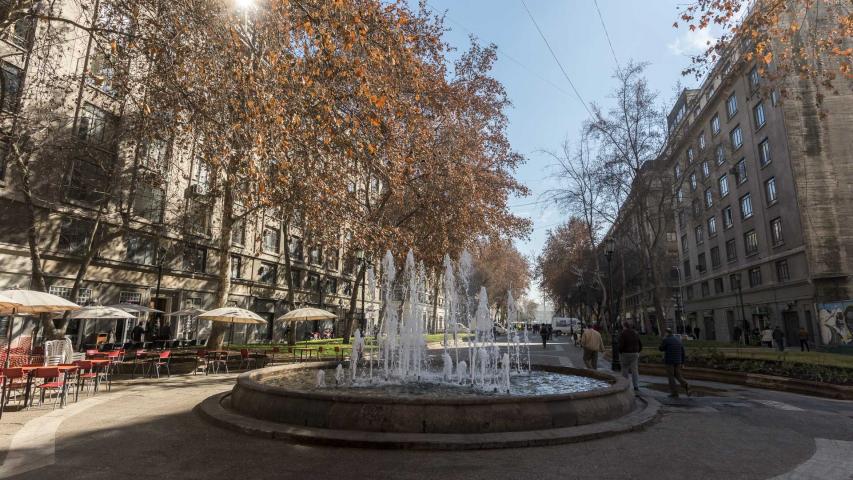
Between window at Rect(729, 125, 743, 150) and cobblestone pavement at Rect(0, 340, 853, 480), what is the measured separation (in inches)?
1447

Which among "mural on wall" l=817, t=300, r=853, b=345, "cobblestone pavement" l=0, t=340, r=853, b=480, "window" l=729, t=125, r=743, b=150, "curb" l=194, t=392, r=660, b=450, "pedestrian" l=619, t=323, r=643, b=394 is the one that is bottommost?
"cobblestone pavement" l=0, t=340, r=853, b=480

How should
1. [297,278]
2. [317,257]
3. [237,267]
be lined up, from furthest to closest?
[317,257]
[297,278]
[237,267]

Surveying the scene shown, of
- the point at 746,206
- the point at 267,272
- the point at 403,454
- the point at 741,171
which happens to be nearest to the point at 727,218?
the point at 746,206

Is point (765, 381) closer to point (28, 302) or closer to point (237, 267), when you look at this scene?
point (28, 302)

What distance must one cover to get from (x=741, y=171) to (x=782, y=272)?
9.76m

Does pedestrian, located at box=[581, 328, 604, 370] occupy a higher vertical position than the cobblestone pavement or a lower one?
higher

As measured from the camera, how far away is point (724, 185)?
42.7m

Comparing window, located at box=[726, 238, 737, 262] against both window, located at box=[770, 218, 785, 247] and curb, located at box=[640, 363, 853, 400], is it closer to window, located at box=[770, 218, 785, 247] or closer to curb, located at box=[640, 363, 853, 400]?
window, located at box=[770, 218, 785, 247]

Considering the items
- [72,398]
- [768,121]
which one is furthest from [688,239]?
[72,398]

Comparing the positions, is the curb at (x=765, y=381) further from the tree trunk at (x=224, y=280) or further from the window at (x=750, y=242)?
the window at (x=750, y=242)

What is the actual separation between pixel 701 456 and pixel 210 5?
41.0 feet

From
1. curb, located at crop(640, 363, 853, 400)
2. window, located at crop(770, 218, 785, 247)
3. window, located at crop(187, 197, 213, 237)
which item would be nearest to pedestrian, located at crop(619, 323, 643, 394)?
curb, located at crop(640, 363, 853, 400)

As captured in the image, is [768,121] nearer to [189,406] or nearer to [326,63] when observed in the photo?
[326,63]

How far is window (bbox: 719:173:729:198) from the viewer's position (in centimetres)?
4181
